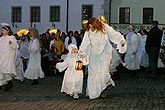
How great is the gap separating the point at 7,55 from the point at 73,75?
2.65 m

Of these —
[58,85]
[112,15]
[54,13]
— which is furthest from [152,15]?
[58,85]

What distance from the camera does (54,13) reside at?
177ft

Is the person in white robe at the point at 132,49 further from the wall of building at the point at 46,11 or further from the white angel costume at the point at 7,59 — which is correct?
the wall of building at the point at 46,11

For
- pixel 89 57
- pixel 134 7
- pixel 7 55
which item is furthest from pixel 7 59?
pixel 134 7

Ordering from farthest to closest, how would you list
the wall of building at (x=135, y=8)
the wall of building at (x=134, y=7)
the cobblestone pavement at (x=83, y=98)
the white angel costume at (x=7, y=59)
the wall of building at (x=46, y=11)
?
the wall of building at (x=46, y=11) < the wall of building at (x=134, y=7) < the wall of building at (x=135, y=8) < the white angel costume at (x=7, y=59) < the cobblestone pavement at (x=83, y=98)

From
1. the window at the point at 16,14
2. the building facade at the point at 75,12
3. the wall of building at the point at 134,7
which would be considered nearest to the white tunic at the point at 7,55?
the building facade at the point at 75,12

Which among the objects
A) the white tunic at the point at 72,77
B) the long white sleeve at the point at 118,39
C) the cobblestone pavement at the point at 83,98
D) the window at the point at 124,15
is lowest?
the cobblestone pavement at the point at 83,98

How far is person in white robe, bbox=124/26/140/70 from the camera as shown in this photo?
1984 cm

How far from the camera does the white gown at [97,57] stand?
41.4 ft

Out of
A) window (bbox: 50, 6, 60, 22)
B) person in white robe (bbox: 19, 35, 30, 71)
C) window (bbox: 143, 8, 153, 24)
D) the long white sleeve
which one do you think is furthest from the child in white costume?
window (bbox: 50, 6, 60, 22)

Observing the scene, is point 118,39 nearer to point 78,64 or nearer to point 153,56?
point 78,64

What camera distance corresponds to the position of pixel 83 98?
12.7m

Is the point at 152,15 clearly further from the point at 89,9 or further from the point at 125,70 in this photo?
the point at 125,70

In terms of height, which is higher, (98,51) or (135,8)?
(135,8)
